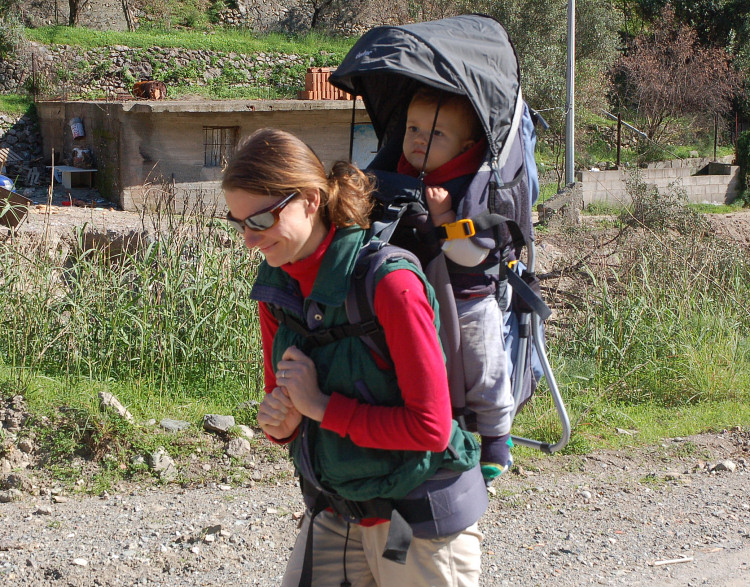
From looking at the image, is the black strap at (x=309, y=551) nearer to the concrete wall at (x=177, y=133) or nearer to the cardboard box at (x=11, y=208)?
the cardboard box at (x=11, y=208)

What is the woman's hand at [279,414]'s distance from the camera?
182 centimetres

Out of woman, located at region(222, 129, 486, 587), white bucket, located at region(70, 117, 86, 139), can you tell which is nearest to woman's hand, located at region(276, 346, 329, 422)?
woman, located at region(222, 129, 486, 587)

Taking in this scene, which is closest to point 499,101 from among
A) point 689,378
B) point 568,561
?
point 568,561

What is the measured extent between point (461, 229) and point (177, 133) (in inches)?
612

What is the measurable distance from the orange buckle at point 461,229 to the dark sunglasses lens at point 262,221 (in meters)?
0.44

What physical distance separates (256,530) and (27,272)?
8.65ft

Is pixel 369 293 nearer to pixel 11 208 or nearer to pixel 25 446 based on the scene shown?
pixel 25 446

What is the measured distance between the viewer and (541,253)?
40.9 feet

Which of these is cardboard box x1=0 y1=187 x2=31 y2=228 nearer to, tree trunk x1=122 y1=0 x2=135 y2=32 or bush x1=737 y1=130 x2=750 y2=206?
bush x1=737 y1=130 x2=750 y2=206

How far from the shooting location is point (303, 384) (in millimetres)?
1743

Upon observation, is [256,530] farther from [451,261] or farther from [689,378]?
[689,378]

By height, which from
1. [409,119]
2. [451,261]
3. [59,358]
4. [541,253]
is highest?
[409,119]

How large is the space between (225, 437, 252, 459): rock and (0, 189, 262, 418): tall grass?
0.63 meters

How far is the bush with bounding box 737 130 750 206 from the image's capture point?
22375 millimetres
